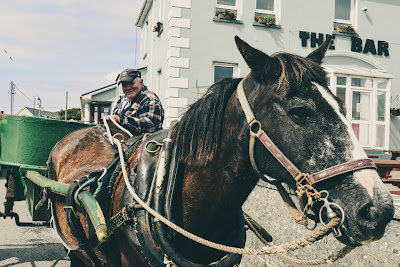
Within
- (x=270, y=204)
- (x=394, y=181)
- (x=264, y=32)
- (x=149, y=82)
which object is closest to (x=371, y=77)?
(x=264, y=32)

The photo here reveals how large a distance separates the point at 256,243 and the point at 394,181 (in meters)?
4.65

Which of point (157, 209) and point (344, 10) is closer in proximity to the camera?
point (157, 209)

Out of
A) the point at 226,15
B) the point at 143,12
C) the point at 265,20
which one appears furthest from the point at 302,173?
the point at 143,12

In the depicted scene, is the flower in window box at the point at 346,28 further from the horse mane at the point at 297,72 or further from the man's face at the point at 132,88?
the horse mane at the point at 297,72

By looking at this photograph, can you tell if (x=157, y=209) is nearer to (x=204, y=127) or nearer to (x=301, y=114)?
(x=204, y=127)

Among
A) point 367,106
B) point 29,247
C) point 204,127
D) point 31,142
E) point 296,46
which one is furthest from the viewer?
point 367,106

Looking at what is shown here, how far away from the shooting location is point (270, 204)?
465 cm

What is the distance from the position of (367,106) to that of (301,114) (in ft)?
43.1

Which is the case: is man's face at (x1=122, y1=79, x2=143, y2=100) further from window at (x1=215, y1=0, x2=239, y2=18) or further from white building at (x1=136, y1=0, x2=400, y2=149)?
window at (x1=215, y1=0, x2=239, y2=18)

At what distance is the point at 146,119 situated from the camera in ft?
11.2

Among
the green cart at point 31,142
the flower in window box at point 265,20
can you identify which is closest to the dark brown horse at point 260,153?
the green cart at point 31,142

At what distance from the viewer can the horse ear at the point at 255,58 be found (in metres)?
1.94

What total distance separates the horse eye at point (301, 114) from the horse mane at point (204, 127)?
467mm

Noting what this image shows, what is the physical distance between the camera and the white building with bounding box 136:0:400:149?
40.4 feet
